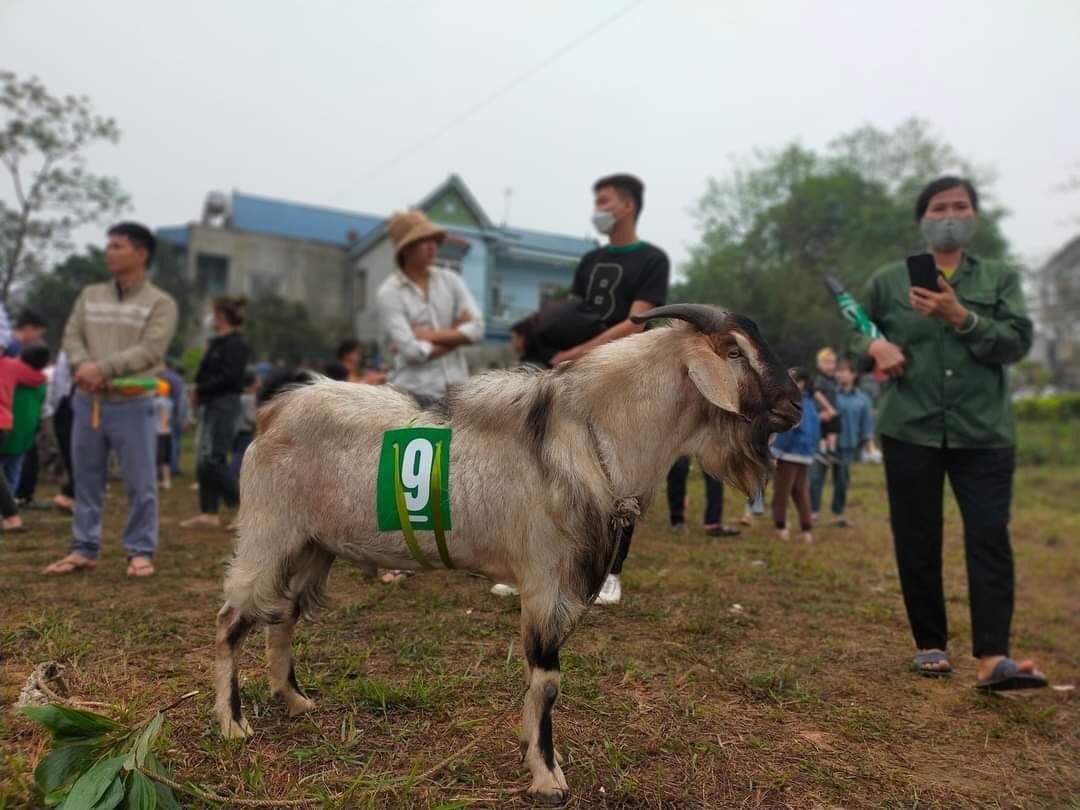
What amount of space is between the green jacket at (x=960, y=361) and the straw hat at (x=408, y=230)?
9.03 ft

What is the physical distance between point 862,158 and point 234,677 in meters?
45.5

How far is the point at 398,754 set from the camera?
2996mm

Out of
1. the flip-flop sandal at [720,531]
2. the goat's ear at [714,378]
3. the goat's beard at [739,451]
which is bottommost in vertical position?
the flip-flop sandal at [720,531]

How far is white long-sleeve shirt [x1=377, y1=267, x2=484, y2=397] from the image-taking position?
499cm

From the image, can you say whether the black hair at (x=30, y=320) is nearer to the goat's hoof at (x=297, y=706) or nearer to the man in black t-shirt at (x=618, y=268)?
the man in black t-shirt at (x=618, y=268)

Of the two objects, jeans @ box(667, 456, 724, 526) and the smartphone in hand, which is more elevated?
the smartphone in hand

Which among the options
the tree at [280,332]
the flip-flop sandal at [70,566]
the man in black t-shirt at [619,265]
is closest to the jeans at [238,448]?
the flip-flop sandal at [70,566]

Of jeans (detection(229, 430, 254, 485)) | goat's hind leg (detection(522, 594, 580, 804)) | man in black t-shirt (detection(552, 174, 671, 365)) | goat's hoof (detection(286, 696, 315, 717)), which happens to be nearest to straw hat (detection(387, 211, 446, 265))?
man in black t-shirt (detection(552, 174, 671, 365))

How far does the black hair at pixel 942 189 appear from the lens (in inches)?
173

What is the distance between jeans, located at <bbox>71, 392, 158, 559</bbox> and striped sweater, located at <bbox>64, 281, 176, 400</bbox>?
0.52 ft

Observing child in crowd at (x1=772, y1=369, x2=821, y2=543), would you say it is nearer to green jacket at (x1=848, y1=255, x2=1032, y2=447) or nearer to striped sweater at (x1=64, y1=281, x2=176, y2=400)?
green jacket at (x1=848, y1=255, x2=1032, y2=447)

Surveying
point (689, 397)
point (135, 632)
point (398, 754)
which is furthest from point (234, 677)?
point (689, 397)

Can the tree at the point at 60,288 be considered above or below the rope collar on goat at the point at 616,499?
above

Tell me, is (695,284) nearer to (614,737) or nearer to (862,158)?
(614,737)
